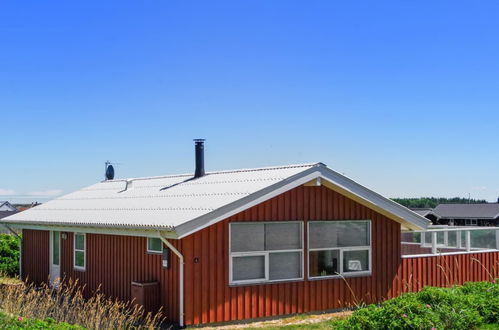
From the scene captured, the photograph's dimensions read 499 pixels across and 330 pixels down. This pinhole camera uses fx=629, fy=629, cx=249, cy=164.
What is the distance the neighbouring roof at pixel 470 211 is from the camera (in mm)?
59416

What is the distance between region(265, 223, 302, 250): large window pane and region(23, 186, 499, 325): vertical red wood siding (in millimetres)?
201

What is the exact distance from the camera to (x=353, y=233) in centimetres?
1429

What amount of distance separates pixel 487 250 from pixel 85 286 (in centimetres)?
1071

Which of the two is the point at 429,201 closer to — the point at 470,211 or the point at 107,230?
the point at 470,211

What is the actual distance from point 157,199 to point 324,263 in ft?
13.8

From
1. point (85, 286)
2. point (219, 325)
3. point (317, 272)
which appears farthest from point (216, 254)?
point (85, 286)

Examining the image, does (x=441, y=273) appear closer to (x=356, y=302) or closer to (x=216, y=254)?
(x=356, y=302)

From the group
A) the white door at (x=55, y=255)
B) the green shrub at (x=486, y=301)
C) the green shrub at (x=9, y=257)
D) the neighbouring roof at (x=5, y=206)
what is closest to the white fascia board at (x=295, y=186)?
the green shrub at (x=486, y=301)

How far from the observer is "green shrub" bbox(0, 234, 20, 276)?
20.8 m

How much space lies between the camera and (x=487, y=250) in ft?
56.4

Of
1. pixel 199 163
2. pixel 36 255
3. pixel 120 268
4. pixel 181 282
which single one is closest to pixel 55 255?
pixel 36 255

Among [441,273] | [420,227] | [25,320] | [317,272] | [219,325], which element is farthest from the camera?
[441,273]

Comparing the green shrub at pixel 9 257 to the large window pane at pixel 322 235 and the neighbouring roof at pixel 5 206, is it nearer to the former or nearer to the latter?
the large window pane at pixel 322 235

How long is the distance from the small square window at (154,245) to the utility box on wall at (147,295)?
0.69 metres
